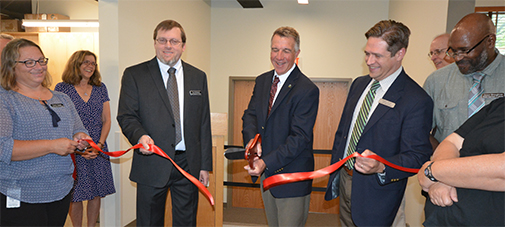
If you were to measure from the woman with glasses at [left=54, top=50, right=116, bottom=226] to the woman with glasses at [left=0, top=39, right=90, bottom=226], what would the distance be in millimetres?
1246

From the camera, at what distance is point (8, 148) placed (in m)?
1.99

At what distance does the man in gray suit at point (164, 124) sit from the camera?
2.34 m

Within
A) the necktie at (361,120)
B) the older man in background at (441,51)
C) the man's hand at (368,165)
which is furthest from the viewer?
the older man in background at (441,51)

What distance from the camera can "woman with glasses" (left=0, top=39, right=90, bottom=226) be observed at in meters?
2.04

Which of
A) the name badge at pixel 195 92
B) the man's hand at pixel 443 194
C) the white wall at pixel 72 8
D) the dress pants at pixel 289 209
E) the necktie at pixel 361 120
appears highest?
the white wall at pixel 72 8

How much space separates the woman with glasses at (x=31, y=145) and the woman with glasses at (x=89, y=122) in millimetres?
1246

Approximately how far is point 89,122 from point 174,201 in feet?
5.70

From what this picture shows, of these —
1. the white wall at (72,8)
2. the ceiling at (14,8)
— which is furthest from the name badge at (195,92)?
the ceiling at (14,8)

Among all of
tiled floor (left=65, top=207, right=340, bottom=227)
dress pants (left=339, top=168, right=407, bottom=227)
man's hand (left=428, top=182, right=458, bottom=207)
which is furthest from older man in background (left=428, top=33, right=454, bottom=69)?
tiled floor (left=65, top=207, right=340, bottom=227)

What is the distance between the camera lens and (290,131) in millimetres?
2436

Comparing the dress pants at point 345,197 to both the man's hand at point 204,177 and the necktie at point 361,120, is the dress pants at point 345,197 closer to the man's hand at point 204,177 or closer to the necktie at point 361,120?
the necktie at point 361,120

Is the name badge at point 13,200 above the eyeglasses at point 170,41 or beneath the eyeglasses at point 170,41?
beneath

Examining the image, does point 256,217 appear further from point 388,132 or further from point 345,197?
point 388,132

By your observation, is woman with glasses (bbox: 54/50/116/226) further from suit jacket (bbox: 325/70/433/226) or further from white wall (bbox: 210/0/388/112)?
white wall (bbox: 210/0/388/112)
